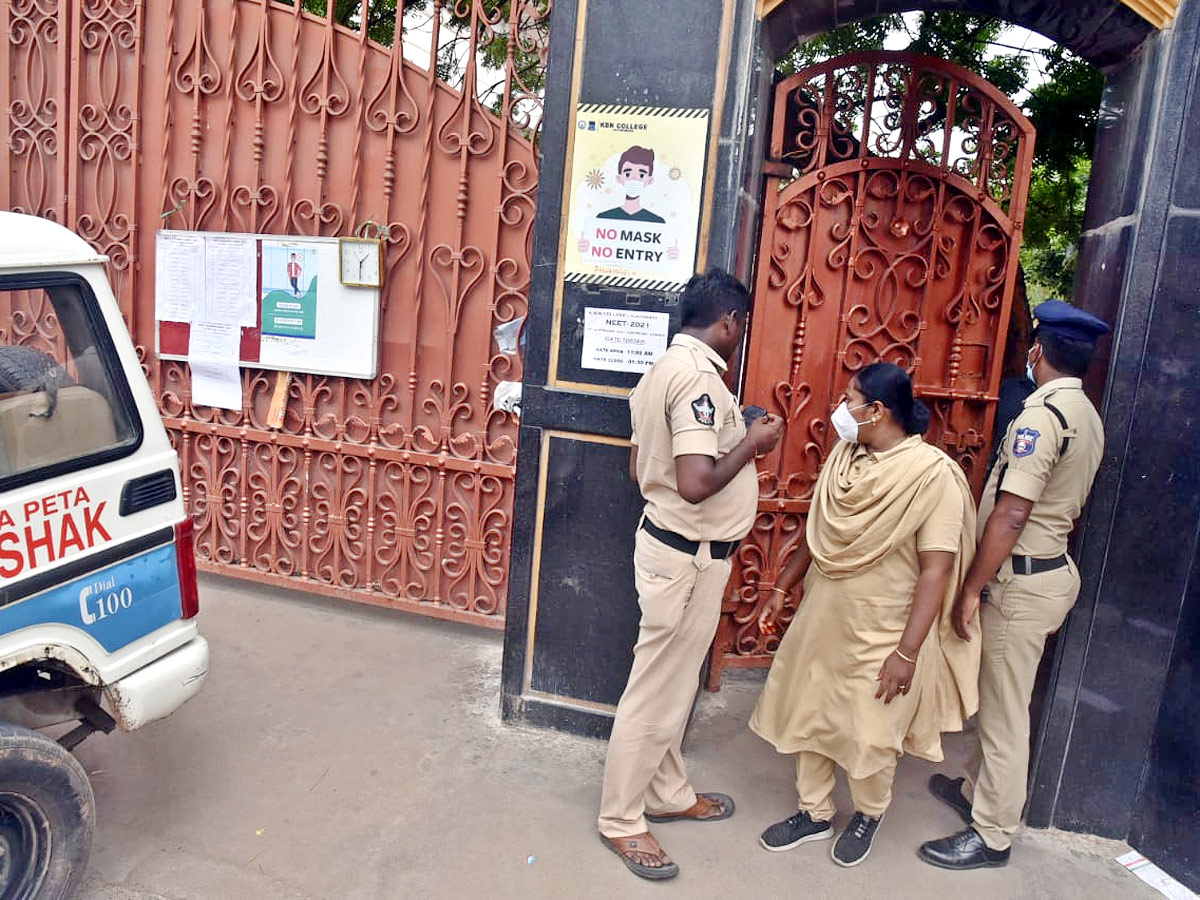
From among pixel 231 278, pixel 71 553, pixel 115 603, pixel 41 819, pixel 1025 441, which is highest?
pixel 231 278

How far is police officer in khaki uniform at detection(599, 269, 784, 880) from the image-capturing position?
2.56 meters

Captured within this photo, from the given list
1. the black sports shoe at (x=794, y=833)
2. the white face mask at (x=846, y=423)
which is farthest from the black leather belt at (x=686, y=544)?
the black sports shoe at (x=794, y=833)

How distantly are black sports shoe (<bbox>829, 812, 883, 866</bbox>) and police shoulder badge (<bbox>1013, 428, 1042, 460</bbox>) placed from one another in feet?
4.14

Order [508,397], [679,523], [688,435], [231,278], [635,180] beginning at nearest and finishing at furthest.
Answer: [688,435], [679,523], [635,180], [508,397], [231,278]

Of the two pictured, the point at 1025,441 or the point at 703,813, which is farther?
the point at 703,813

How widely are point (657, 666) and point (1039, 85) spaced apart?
4208 mm

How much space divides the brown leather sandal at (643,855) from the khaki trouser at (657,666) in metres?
0.02

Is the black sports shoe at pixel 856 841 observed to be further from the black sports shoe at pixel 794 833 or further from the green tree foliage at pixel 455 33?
the green tree foliage at pixel 455 33

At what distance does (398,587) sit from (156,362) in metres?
1.72

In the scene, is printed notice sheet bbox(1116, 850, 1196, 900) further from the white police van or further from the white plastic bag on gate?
the white police van

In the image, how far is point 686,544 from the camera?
8.94ft

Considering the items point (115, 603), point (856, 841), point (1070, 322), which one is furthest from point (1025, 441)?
point (115, 603)

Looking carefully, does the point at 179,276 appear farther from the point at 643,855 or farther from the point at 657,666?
the point at 643,855

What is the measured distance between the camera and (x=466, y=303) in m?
4.13
